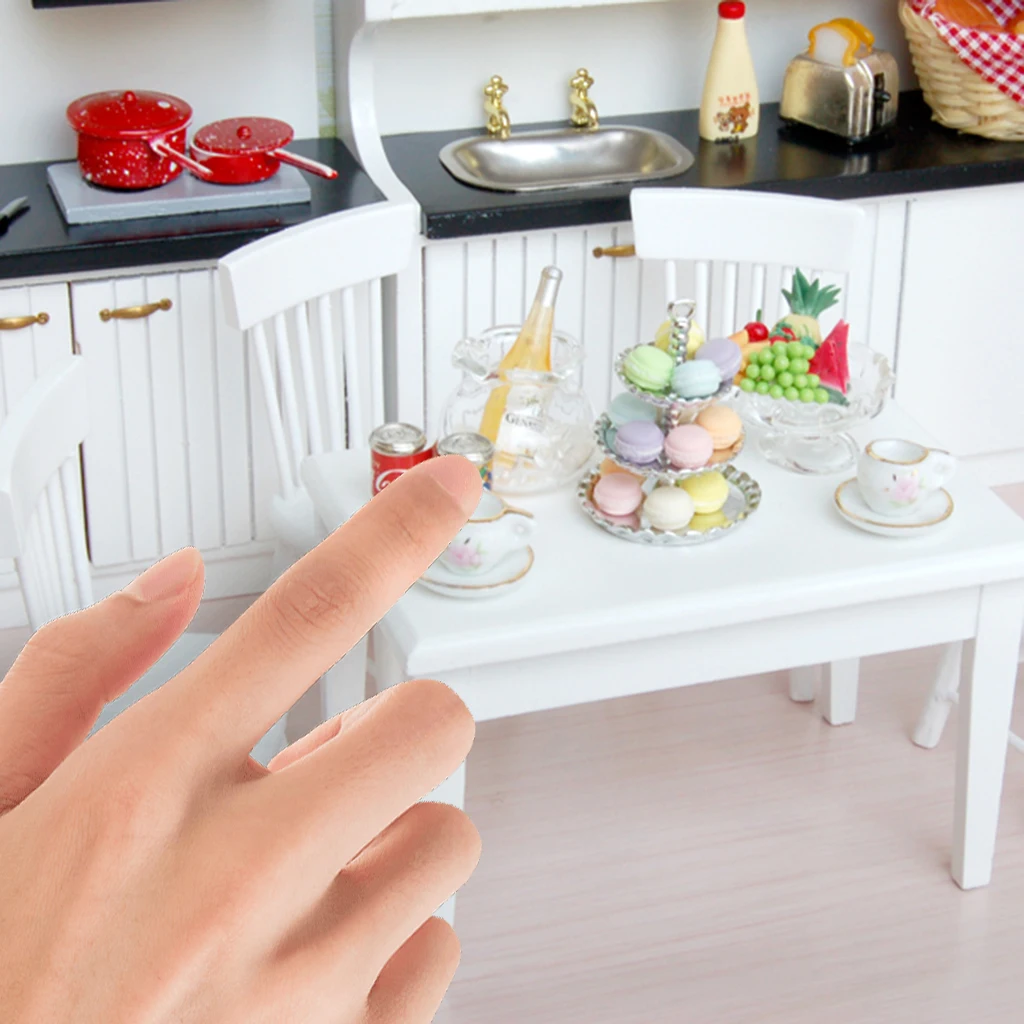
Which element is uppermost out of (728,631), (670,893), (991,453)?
(728,631)

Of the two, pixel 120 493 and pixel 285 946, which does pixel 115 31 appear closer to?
pixel 120 493

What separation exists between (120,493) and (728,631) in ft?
4.40

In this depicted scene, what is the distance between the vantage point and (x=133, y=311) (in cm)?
241

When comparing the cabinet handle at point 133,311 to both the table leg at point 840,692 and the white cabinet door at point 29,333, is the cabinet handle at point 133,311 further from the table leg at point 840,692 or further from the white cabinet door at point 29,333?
the table leg at point 840,692

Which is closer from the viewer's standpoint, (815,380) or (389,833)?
(389,833)

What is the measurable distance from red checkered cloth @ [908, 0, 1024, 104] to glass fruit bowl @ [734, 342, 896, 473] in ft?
3.85

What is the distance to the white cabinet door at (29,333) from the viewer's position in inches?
92.7

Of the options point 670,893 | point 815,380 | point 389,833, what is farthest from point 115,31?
point 389,833

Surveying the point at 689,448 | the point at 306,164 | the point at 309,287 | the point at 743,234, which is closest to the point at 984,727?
the point at 689,448

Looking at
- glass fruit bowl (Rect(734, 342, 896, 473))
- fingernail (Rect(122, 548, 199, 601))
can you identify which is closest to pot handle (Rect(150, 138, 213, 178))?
glass fruit bowl (Rect(734, 342, 896, 473))

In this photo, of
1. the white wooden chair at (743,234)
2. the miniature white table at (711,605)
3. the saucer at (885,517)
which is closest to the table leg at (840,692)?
the white wooden chair at (743,234)

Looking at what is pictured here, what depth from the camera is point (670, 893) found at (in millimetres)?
2102

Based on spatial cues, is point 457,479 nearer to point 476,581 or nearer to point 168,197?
point 476,581

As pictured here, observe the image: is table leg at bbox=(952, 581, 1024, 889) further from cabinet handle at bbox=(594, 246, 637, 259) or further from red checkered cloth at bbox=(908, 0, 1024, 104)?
red checkered cloth at bbox=(908, 0, 1024, 104)
